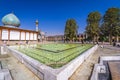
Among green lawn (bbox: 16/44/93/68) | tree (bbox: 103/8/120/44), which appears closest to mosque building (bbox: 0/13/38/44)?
green lawn (bbox: 16/44/93/68)

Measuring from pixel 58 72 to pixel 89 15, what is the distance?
102 feet

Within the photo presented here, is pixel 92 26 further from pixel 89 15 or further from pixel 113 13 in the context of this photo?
pixel 113 13

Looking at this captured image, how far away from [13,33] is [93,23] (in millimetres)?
20120

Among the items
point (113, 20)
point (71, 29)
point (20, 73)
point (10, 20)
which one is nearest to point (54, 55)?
point (20, 73)

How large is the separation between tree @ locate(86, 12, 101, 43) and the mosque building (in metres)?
15.3

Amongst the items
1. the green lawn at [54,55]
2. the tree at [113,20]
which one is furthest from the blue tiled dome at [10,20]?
the tree at [113,20]

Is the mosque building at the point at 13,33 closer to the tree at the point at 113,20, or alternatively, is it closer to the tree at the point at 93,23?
the tree at the point at 93,23

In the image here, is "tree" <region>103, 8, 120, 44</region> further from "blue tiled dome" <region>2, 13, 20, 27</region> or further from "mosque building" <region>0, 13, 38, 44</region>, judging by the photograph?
"blue tiled dome" <region>2, 13, 20, 27</region>

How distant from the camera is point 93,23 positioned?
31.8m

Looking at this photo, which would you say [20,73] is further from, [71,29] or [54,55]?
[71,29]

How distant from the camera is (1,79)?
4.41 meters

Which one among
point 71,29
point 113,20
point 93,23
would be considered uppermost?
point 113,20

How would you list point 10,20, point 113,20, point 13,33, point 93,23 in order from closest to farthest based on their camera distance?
point 13,33
point 113,20
point 10,20
point 93,23

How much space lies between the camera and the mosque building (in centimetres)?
2535
